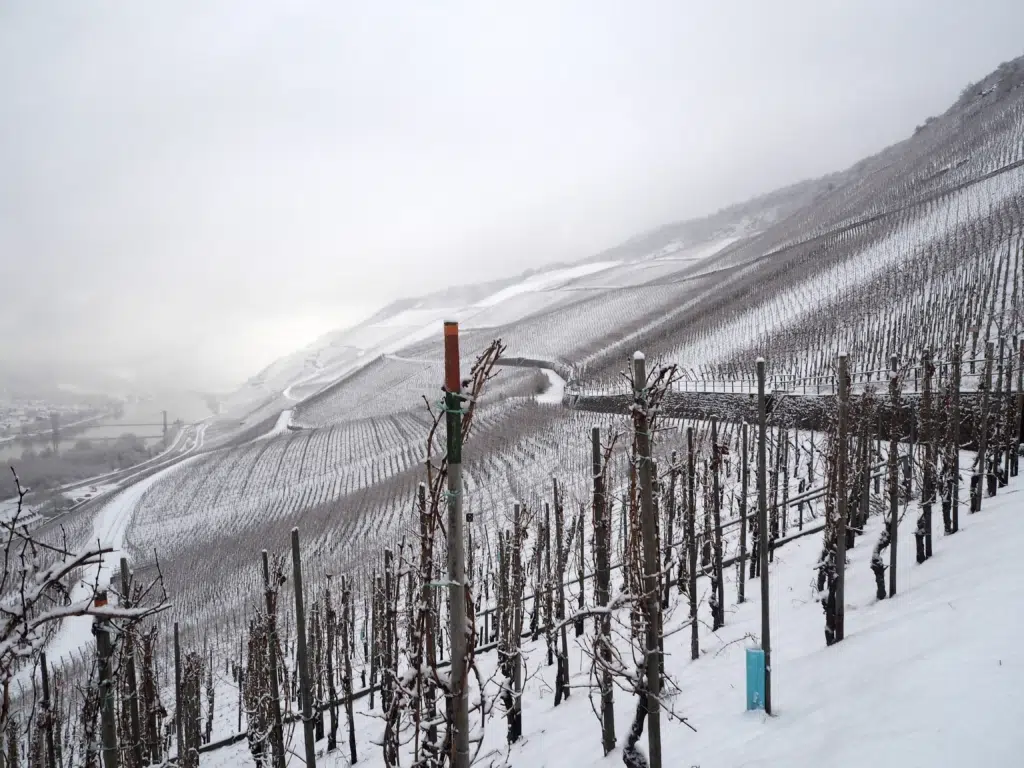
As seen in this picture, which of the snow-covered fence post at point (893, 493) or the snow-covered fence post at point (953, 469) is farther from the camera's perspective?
the snow-covered fence post at point (953, 469)

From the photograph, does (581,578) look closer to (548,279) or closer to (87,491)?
(87,491)

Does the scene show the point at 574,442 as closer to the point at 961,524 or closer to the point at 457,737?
the point at 961,524

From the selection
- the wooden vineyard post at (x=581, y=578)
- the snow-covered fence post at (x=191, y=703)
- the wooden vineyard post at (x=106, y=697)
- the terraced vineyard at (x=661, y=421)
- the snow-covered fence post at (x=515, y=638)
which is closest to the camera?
the wooden vineyard post at (x=106, y=697)

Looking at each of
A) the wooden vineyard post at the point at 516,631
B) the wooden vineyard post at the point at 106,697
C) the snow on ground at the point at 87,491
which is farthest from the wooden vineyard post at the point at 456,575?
the snow on ground at the point at 87,491

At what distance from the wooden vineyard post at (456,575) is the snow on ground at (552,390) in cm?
3308

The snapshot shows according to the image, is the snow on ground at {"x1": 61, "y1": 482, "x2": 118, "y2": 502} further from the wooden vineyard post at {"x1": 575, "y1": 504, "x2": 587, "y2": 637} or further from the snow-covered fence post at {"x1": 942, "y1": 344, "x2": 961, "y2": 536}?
the snow-covered fence post at {"x1": 942, "y1": 344, "x2": 961, "y2": 536}

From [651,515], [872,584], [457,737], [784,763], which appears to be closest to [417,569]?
[457,737]

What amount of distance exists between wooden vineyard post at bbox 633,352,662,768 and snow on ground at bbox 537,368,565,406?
104ft

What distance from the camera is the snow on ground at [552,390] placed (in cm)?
3803

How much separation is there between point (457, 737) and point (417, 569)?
1.26m

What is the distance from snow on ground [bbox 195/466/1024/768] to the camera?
4.63m

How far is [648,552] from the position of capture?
4809 millimetres

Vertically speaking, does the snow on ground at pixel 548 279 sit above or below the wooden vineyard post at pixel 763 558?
above

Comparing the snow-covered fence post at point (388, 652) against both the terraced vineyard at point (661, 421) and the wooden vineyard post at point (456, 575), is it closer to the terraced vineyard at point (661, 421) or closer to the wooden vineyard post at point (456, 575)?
the wooden vineyard post at point (456, 575)
